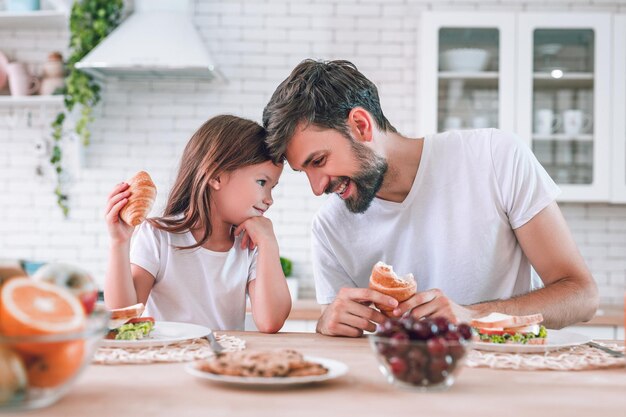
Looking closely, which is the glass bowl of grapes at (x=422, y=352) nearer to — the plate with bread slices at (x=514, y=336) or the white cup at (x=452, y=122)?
the plate with bread slices at (x=514, y=336)

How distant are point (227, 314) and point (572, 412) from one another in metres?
1.37

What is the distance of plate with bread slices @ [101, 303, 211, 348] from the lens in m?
1.39

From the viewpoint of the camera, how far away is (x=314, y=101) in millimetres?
2027

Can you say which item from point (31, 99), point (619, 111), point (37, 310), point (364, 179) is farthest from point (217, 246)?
point (619, 111)

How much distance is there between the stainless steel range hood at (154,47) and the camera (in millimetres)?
3607

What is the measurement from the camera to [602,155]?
380 cm

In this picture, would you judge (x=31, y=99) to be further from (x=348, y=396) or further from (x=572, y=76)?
(x=348, y=396)

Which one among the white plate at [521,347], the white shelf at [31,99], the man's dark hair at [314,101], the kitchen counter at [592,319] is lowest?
the kitchen counter at [592,319]

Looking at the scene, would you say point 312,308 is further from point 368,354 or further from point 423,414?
point 423,414

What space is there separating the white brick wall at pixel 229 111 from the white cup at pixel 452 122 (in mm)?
331

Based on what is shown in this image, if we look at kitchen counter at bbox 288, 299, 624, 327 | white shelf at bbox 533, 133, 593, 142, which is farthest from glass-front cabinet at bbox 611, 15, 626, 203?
kitchen counter at bbox 288, 299, 624, 327

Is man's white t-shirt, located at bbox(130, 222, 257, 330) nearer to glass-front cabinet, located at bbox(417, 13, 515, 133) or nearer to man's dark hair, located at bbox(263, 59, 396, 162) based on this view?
man's dark hair, located at bbox(263, 59, 396, 162)

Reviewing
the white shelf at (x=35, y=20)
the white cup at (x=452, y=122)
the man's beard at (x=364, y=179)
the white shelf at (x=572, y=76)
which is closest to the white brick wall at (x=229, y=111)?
the white shelf at (x=35, y=20)

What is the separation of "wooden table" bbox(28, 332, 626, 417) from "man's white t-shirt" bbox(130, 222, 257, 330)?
2.96 ft
